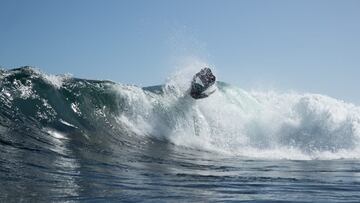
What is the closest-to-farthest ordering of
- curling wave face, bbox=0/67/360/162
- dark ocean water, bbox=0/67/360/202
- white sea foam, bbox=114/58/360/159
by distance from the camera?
dark ocean water, bbox=0/67/360/202 < curling wave face, bbox=0/67/360/162 < white sea foam, bbox=114/58/360/159

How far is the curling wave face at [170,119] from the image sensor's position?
17.5 metres

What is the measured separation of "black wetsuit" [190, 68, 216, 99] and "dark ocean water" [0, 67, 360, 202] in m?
0.58

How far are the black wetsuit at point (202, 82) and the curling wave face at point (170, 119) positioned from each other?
50 centimetres

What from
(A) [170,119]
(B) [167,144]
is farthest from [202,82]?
(B) [167,144]

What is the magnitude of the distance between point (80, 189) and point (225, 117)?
864 inches

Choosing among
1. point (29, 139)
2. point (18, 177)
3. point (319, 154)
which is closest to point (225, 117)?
point (319, 154)

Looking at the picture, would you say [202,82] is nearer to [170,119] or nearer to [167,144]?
[170,119]

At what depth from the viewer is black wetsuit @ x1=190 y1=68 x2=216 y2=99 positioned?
1046 inches

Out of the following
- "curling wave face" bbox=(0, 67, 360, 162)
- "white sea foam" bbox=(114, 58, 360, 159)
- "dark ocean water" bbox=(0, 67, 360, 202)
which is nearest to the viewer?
"dark ocean water" bbox=(0, 67, 360, 202)

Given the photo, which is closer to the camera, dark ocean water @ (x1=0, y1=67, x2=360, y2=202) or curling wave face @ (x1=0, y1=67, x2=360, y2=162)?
dark ocean water @ (x1=0, y1=67, x2=360, y2=202)

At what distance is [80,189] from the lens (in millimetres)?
Answer: 8547

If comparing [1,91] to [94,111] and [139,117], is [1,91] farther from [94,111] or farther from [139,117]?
[139,117]

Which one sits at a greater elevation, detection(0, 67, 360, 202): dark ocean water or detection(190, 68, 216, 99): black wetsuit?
detection(190, 68, 216, 99): black wetsuit

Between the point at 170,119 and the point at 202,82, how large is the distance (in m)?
3.09
